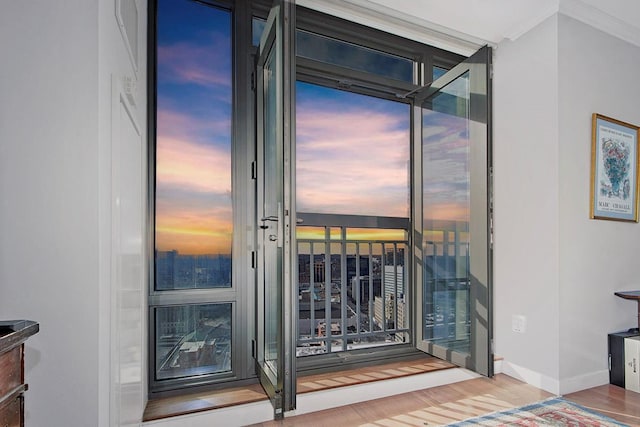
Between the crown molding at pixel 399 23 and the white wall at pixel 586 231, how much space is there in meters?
0.70

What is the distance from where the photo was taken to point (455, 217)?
2785mm

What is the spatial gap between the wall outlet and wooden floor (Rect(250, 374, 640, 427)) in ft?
1.17

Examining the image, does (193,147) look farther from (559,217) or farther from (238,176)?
(559,217)

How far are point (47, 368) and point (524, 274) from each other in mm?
2760

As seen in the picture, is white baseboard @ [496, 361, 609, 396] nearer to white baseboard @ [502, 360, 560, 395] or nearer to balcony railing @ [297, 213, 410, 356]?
white baseboard @ [502, 360, 560, 395]

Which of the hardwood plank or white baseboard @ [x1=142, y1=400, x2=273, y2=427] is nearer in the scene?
white baseboard @ [x1=142, y1=400, x2=273, y2=427]

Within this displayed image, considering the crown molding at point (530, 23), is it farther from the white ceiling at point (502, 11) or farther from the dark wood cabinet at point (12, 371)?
the dark wood cabinet at point (12, 371)

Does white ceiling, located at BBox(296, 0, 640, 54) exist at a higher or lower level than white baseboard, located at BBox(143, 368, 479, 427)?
higher

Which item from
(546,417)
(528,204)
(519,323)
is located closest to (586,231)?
(528,204)

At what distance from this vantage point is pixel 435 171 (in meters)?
2.93

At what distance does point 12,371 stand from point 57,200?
0.47 m

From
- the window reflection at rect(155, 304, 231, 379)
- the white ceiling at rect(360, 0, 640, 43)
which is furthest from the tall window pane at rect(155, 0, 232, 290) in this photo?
the white ceiling at rect(360, 0, 640, 43)

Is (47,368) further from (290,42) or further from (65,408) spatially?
(290,42)

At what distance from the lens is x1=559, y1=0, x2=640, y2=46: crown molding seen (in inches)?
100
